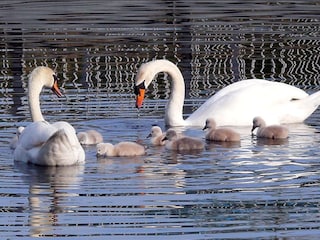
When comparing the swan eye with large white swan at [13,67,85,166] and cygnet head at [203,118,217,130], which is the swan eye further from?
large white swan at [13,67,85,166]

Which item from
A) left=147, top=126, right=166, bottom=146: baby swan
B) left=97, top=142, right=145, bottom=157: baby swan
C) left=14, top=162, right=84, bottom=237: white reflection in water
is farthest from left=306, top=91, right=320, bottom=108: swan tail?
left=14, top=162, right=84, bottom=237: white reflection in water

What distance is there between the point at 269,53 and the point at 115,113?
4984 mm

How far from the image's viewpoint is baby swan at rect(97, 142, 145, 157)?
11820 mm

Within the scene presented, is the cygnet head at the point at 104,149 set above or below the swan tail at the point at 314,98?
below

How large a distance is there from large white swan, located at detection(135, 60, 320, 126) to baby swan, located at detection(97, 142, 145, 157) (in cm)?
246

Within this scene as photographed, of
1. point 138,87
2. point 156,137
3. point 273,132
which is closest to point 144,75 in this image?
point 138,87

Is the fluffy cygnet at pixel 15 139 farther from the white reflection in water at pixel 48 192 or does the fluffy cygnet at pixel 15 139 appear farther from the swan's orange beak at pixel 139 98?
the swan's orange beak at pixel 139 98

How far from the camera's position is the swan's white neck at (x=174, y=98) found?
1445 cm

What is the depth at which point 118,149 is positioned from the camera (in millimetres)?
11867

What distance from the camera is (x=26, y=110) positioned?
48.5ft

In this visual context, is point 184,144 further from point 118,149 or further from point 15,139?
point 15,139

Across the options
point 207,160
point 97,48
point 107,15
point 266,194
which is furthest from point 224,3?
point 266,194

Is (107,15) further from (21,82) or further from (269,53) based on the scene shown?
(21,82)

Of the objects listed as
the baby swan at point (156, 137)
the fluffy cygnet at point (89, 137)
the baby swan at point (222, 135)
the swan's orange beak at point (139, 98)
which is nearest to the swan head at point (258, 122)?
the baby swan at point (222, 135)
